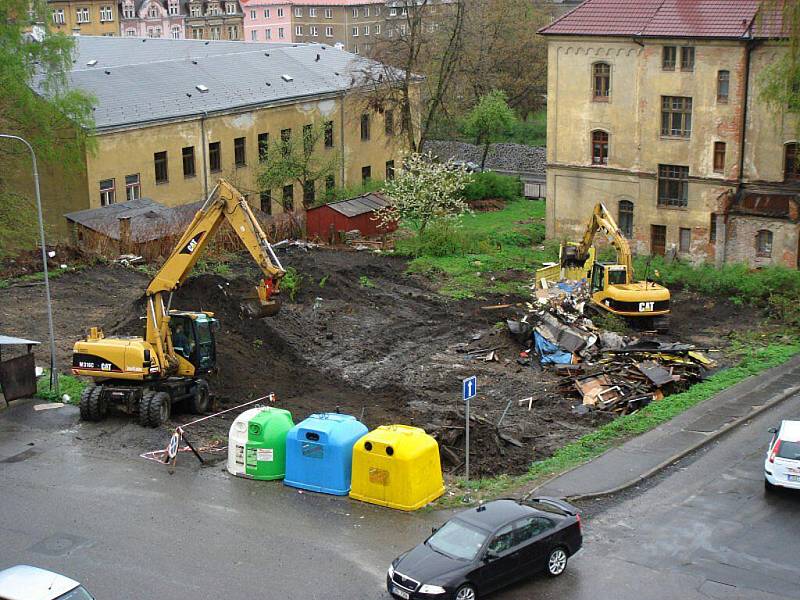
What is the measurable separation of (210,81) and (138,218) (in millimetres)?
12021

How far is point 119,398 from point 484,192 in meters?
36.8

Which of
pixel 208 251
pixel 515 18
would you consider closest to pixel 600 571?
pixel 208 251

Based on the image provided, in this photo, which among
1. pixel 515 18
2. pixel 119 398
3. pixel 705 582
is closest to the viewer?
pixel 705 582

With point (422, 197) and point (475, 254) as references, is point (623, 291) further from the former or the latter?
point (422, 197)

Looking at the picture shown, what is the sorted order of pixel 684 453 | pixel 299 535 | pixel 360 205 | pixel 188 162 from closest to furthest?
pixel 299 535 < pixel 684 453 < pixel 360 205 < pixel 188 162

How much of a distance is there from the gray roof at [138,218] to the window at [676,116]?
1976cm

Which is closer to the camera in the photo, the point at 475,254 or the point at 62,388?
the point at 62,388

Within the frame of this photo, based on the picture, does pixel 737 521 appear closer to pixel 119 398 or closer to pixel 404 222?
pixel 119 398

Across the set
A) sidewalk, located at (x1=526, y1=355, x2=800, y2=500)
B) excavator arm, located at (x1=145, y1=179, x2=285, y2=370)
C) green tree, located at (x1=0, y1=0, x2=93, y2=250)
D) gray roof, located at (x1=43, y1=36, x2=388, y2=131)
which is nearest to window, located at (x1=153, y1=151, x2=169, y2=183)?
gray roof, located at (x1=43, y1=36, x2=388, y2=131)

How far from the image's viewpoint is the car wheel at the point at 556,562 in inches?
690

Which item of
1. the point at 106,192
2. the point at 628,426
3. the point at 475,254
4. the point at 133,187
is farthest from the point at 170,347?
the point at 133,187

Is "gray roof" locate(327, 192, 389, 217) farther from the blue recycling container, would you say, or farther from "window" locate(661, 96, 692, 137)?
the blue recycling container

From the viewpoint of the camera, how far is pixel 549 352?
31938mm

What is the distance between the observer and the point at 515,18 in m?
83.4
